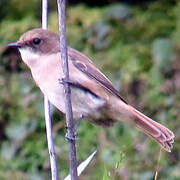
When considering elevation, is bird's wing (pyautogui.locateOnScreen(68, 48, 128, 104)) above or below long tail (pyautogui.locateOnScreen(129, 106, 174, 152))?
above

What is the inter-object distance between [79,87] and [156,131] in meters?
0.45

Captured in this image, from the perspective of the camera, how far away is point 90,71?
4.34 meters

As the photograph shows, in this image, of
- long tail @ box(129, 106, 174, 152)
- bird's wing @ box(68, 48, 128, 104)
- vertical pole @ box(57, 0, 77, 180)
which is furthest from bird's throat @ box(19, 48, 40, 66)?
vertical pole @ box(57, 0, 77, 180)

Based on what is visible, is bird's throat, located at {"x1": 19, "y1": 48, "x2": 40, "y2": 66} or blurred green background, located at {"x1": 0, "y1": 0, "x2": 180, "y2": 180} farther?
blurred green background, located at {"x1": 0, "y1": 0, "x2": 180, "y2": 180}

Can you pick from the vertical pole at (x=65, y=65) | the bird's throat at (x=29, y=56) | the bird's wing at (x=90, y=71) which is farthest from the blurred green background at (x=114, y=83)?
the vertical pole at (x=65, y=65)

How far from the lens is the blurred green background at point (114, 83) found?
19.5ft

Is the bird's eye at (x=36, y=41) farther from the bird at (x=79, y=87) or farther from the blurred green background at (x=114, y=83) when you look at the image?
the blurred green background at (x=114, y=83)

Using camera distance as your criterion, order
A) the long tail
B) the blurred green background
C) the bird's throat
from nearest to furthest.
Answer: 1. the long tail
2. the bird's throat
3. the blurred green background

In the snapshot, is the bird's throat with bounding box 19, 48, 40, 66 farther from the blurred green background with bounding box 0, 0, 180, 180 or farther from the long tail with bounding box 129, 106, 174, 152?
the blurred green background with bounding box 0, 0, 180, 180

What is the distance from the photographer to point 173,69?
21.4 feet

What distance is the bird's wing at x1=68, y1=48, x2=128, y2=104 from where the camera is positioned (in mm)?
4281

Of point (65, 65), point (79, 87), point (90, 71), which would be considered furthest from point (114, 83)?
point (65, 65)

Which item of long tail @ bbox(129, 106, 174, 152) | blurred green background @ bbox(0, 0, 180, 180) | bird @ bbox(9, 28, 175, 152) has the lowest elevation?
blurred green background @ bbox(0, 0, 180, 180)

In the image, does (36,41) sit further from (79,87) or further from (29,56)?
(79,87)
